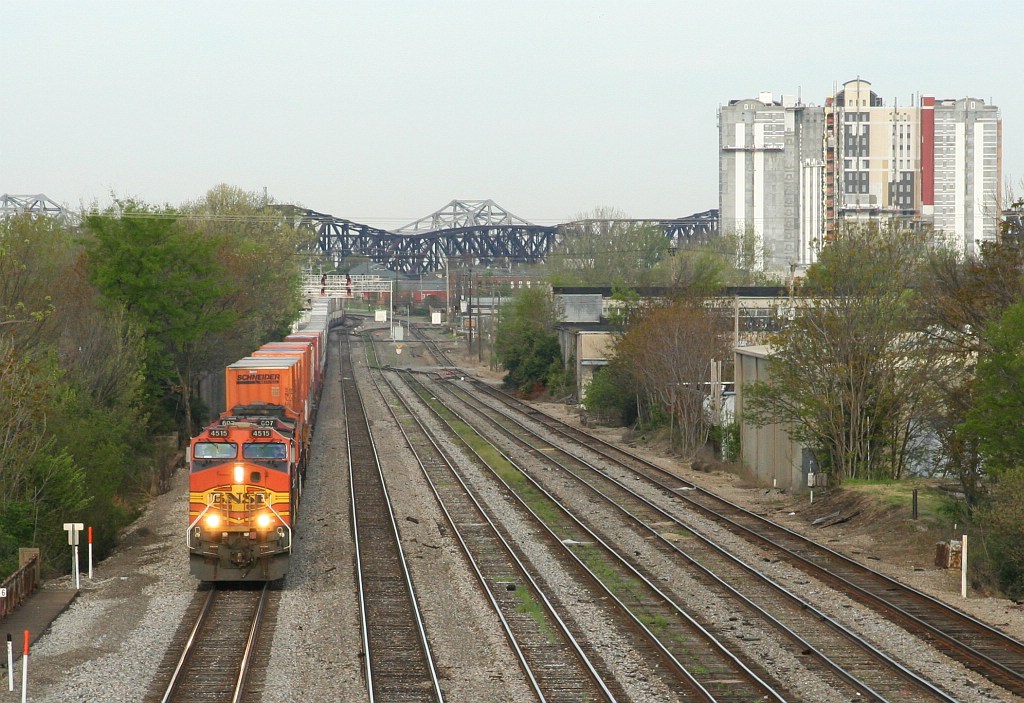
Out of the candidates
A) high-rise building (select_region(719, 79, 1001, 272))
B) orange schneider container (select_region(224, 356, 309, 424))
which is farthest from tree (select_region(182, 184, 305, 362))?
high-rise building (select_region(719, 79, 1001, 272))

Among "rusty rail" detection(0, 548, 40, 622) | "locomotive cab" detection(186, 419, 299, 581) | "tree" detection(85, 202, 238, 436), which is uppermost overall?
"tree" detection(85, 202, 238, 436)

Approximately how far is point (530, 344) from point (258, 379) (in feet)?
126

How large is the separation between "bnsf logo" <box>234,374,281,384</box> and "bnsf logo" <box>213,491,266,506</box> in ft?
40.7

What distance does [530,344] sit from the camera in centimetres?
6956

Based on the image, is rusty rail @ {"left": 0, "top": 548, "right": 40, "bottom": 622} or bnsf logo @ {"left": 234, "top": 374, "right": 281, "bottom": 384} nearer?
rusty rail @ {"left": 0, "top": 548, "right": 40, "bottom": 622}

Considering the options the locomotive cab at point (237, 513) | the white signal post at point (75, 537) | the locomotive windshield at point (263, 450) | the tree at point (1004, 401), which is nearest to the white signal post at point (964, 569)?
the tree at point (1004, 401)

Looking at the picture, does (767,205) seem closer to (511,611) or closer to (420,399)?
(420,399)

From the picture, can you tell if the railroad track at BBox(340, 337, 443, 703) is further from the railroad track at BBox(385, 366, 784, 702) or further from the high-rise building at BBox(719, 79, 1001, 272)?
the high-rise building at BBox(719, 79, 1001, 272)

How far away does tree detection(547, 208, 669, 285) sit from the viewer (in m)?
112

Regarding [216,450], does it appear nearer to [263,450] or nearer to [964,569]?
[263,450]

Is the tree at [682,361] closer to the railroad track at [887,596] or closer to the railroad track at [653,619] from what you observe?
the railroad track at [887,596]

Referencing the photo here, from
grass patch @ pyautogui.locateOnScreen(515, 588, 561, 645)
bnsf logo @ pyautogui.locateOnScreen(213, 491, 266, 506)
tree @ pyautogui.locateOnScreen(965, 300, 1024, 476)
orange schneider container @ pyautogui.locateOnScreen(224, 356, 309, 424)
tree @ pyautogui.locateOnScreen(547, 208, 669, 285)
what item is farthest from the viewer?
tree @ pyautogui.locateOnScreen(547, 208, 669, 285)

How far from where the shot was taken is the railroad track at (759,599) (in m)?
14.4

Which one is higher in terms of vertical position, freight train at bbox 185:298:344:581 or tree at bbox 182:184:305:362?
tree at bbox 182:184:305:362
